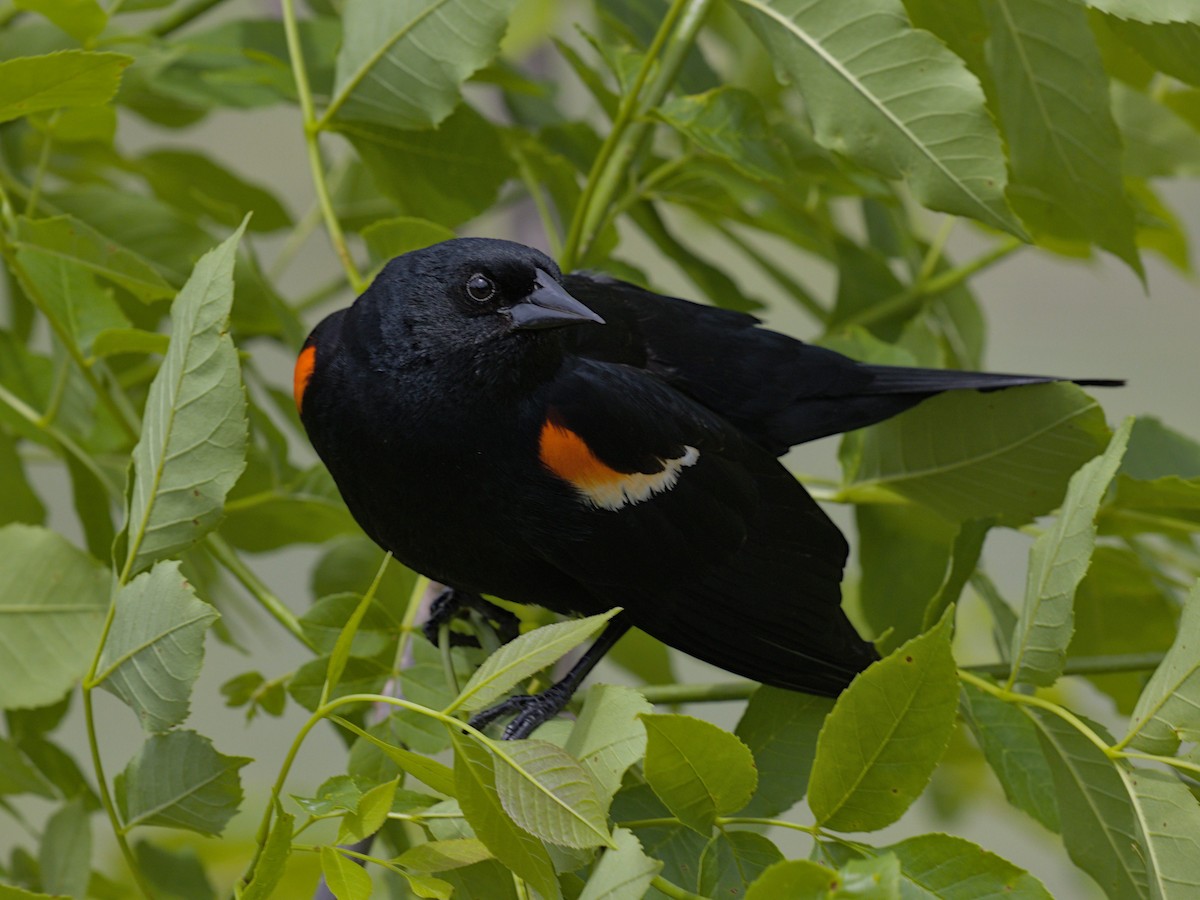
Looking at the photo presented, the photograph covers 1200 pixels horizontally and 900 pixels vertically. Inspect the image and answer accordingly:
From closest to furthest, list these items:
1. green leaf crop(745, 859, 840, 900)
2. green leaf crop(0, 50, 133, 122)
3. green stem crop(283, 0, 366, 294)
→ 1. green leaf crop(745, 859, 840, 900)
2. green leaf crop(0, 50, 133, 122)
3. green stem crop(283, 0, 366, 294)

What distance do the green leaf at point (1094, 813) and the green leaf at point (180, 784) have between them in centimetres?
43

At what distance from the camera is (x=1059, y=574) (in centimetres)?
61

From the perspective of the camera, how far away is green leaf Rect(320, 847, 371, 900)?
0.50 meters

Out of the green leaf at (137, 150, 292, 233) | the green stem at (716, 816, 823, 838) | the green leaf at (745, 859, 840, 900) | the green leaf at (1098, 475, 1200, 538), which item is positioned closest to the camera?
the green leaf at (745, 859, 840, 900)

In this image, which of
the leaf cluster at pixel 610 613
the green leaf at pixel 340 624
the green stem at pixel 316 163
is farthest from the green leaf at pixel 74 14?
the green leaf at pixel 340 624

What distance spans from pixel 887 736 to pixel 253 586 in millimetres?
446

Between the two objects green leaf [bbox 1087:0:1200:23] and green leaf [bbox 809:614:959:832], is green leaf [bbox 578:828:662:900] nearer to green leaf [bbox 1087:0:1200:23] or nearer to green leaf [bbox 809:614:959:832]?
green leaf [bbox 809:614:959:832]

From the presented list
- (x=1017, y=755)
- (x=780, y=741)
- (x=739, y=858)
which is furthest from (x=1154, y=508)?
(x=739, y=858)

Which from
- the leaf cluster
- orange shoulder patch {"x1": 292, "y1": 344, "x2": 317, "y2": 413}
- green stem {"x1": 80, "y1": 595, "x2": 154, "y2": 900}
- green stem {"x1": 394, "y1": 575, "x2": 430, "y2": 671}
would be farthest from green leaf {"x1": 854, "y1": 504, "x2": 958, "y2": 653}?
green stem {"x1": 80, "y1": 595, "x2": 154, "y2": 900}

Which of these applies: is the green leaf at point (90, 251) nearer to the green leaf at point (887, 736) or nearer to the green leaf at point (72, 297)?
the green leaf at point (72, 297)

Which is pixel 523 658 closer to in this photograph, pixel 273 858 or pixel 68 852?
pixel 273 858

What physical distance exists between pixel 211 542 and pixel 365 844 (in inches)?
8.9

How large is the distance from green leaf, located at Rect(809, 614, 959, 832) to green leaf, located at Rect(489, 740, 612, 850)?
110 mm

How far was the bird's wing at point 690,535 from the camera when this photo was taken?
0.79m
